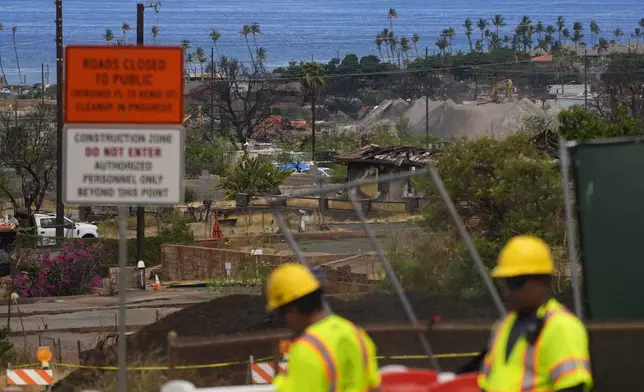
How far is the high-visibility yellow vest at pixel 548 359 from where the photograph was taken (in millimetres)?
4777

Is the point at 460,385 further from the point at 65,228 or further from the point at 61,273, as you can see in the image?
the point at 65,228

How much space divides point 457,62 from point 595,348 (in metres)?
146

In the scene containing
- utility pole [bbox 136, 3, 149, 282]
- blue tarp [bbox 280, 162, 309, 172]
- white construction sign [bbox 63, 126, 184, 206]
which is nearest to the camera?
white construction sign [bbox 63, 126, 184, 206]

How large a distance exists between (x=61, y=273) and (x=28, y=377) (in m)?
18.6

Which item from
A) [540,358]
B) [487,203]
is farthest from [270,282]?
[487,203]

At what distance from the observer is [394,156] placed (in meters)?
50.0

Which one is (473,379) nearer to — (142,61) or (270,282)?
(270,282)

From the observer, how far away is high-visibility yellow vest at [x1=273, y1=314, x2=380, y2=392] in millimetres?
4617

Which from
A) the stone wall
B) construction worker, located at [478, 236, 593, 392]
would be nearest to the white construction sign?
construction worker, located at [478, 236, 593, 392]

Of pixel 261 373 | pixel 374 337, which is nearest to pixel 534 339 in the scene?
pixel 374 337

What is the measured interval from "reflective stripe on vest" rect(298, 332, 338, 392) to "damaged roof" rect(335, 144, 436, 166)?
4079 centimetres

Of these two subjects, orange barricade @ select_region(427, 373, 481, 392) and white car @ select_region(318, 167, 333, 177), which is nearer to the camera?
orange barricade @ select_region(427, 373, 481, 392)

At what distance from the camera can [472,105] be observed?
3701 inches

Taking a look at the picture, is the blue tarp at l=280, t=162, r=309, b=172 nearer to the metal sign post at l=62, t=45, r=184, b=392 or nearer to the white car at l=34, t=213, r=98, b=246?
the white car at l=34, t=213, r=98, b=246
